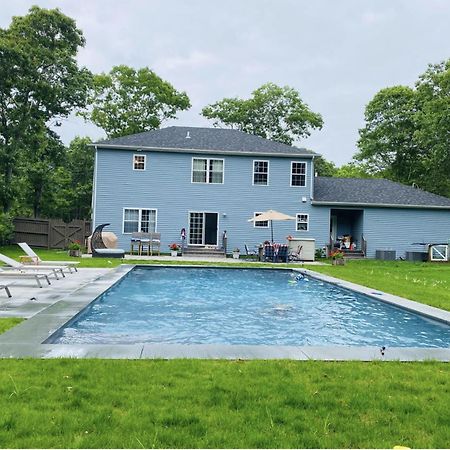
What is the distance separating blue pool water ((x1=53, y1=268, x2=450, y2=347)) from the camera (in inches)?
275

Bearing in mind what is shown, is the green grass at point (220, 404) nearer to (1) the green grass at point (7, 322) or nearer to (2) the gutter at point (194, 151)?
(1) the green grass at point (7, 322)

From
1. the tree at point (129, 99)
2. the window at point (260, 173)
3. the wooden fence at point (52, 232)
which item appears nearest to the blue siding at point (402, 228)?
the window at point (260, 173)

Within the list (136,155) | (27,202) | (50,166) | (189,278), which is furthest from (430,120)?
(27,202)

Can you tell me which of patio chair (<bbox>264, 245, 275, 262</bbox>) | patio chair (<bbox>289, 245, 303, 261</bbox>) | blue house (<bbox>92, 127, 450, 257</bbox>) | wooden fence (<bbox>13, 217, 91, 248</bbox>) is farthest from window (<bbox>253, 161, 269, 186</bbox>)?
wooden fence (<bbox>13, 217, 91, 248</bbox>)

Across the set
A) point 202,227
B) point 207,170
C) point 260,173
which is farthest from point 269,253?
point 207,170

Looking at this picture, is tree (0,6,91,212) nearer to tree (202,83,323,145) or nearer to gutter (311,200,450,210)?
tree (202,83,323,145)

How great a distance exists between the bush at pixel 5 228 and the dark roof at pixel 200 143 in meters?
6.30

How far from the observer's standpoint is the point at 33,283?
11156 mm

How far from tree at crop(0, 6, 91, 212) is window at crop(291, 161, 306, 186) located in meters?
14.4

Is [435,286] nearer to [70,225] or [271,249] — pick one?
[271,249]

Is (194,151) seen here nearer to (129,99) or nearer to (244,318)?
(244,318)

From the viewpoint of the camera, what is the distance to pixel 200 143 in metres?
25.5

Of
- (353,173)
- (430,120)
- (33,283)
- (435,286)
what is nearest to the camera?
(33,283)

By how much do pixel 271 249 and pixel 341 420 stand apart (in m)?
17.7
